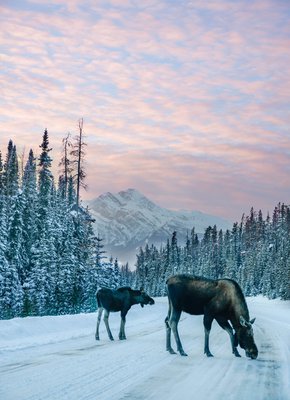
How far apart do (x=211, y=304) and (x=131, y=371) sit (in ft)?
12.6

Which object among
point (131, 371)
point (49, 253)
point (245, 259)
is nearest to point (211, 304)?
point (131, 371)

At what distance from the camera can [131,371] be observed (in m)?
9.45

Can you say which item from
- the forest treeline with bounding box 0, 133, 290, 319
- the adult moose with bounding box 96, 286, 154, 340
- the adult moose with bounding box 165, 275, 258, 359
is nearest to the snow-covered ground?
the adult moose with bounding box 165, 275, 258, 359

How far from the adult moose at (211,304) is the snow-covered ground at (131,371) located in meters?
0.51

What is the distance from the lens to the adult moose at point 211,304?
487 inches

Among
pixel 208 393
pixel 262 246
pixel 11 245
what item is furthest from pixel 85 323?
pixel 262 246

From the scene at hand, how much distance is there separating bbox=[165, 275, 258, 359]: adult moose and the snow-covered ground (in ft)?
1.68

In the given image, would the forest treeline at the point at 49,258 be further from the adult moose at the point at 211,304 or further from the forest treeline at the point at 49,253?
the adult moose at the point at 211,304

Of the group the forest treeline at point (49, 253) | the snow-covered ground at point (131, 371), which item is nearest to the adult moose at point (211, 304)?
the snow-covered ground at point (131, 371)

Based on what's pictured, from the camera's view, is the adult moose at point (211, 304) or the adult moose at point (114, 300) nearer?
the adult moose at point (211, 304)

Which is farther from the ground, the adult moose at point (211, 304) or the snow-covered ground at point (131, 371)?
the adult moose at point (211, 304)

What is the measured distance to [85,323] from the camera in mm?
22141

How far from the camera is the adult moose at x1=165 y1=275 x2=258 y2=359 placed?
12367 mm

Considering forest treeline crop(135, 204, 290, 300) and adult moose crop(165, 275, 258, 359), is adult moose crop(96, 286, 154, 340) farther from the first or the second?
forest treeline crop(135, 204, 290, 300)
